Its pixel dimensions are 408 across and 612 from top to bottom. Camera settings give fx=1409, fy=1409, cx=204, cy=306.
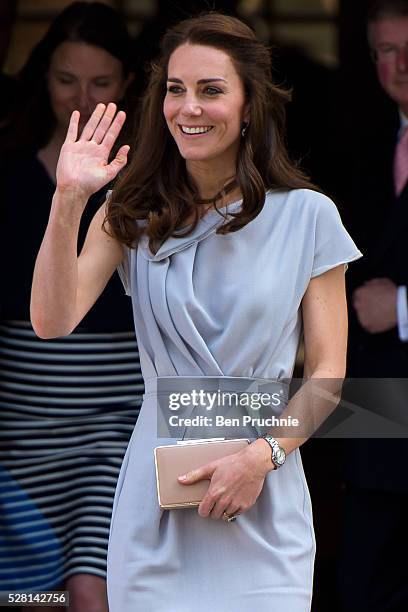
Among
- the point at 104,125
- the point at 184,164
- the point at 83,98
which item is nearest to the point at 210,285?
the point at 184,164

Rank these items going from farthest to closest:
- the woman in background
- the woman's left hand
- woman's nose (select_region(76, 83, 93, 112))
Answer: woman's nose (select_region(76, 83, 93, 112))
the woman in background
the woman's left hand

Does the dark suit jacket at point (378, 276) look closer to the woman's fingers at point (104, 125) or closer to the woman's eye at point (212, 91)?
the woman's eye at point (212, 91)

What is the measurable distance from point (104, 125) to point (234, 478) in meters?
0.79

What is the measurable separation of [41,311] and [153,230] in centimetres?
30

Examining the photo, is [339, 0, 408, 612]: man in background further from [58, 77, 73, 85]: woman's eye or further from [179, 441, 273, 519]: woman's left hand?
[179, 441, 273, 519]: woman's left hand

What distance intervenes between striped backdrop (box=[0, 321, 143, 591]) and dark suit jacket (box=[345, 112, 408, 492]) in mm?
713

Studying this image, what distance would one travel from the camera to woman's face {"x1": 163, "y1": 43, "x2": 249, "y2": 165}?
9.78 feet

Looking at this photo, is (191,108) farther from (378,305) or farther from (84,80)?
(378,305)

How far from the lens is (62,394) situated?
389 cm

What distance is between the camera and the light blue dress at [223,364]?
2916mm

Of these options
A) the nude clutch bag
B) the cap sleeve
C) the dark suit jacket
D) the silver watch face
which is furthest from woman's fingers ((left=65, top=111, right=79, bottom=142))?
the dark suit jacket

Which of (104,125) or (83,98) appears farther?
(83,98)

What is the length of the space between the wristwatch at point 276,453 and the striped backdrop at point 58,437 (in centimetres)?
102

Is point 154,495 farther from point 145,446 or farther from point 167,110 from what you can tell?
point 167,110
